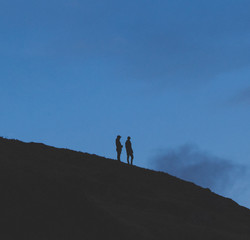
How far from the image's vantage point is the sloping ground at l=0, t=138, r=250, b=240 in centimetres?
2325

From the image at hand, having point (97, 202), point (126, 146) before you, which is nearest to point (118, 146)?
point (126, 146)

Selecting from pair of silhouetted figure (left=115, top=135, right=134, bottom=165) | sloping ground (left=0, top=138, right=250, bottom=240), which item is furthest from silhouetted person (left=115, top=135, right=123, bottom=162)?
sloping ground (left=0, top=138, right=250, bottom=240)

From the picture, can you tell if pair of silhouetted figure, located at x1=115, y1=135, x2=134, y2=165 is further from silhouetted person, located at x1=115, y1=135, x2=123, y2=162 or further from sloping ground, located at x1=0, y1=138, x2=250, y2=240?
sloping ground, located at x1=0, y1=138, x2=250, y2=240

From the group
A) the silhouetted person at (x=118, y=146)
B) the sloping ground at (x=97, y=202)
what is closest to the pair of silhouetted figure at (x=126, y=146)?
the silhouetted person at (x=118, y=146)

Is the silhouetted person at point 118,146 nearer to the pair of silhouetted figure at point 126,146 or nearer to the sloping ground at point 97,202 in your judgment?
the pair of silhouetted figure at point 126,146

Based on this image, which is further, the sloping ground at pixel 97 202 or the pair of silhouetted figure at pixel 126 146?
the pair of silhouetted figure at pixel 126 146

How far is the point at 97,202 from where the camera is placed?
1120 inches

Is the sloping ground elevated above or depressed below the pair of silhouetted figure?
below

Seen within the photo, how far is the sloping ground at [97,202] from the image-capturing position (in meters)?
23.2

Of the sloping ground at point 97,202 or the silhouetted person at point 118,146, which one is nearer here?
the sloping ground at point 97,202

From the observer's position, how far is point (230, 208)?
124ft

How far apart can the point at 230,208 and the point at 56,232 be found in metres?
19.5

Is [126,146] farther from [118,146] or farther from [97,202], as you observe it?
[97,202]

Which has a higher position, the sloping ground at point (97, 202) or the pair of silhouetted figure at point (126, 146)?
the pair of silhouetted figure at point (126, 146)
